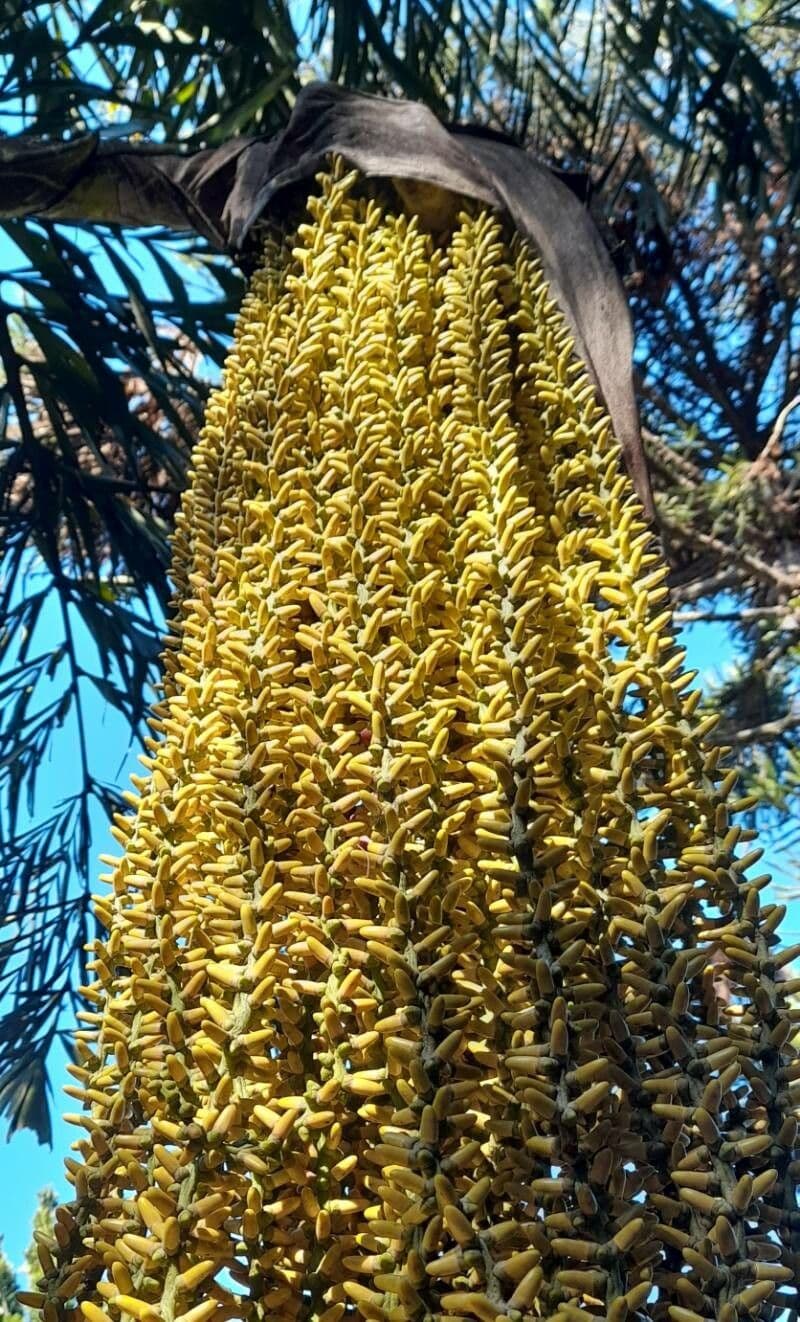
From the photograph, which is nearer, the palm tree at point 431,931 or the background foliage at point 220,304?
the palm tree at point 431,931

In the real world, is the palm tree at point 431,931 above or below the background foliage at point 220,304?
below

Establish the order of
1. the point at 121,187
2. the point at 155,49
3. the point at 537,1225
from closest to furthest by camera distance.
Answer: the point at 537,1225, the point at 121,187, the point at 155,49

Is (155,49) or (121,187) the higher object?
(155,49)

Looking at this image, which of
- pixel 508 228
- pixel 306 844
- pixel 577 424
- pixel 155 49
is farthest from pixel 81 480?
pixel 306 844

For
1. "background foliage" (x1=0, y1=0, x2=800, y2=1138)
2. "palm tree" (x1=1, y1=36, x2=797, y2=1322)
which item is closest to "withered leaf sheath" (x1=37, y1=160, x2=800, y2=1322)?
"palm tree" (x1=1, y1=36, x2=797, y2=1322)

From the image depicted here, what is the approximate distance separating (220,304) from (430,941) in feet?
3.35

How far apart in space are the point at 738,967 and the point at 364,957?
0.45 ft

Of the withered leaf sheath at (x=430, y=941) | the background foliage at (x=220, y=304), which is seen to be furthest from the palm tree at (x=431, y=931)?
the background foliage at (x=220, y=304)

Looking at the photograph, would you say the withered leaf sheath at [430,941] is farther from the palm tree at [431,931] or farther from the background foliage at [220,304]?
→ the background foliage at [220,304]

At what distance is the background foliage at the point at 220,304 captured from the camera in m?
0.99

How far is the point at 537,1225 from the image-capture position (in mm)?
282

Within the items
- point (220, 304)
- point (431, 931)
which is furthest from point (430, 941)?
point (220, 304)

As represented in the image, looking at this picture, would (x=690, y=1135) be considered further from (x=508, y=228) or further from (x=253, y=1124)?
(x=508, y=228)

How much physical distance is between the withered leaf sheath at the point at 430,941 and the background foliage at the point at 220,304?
46 centimetres
